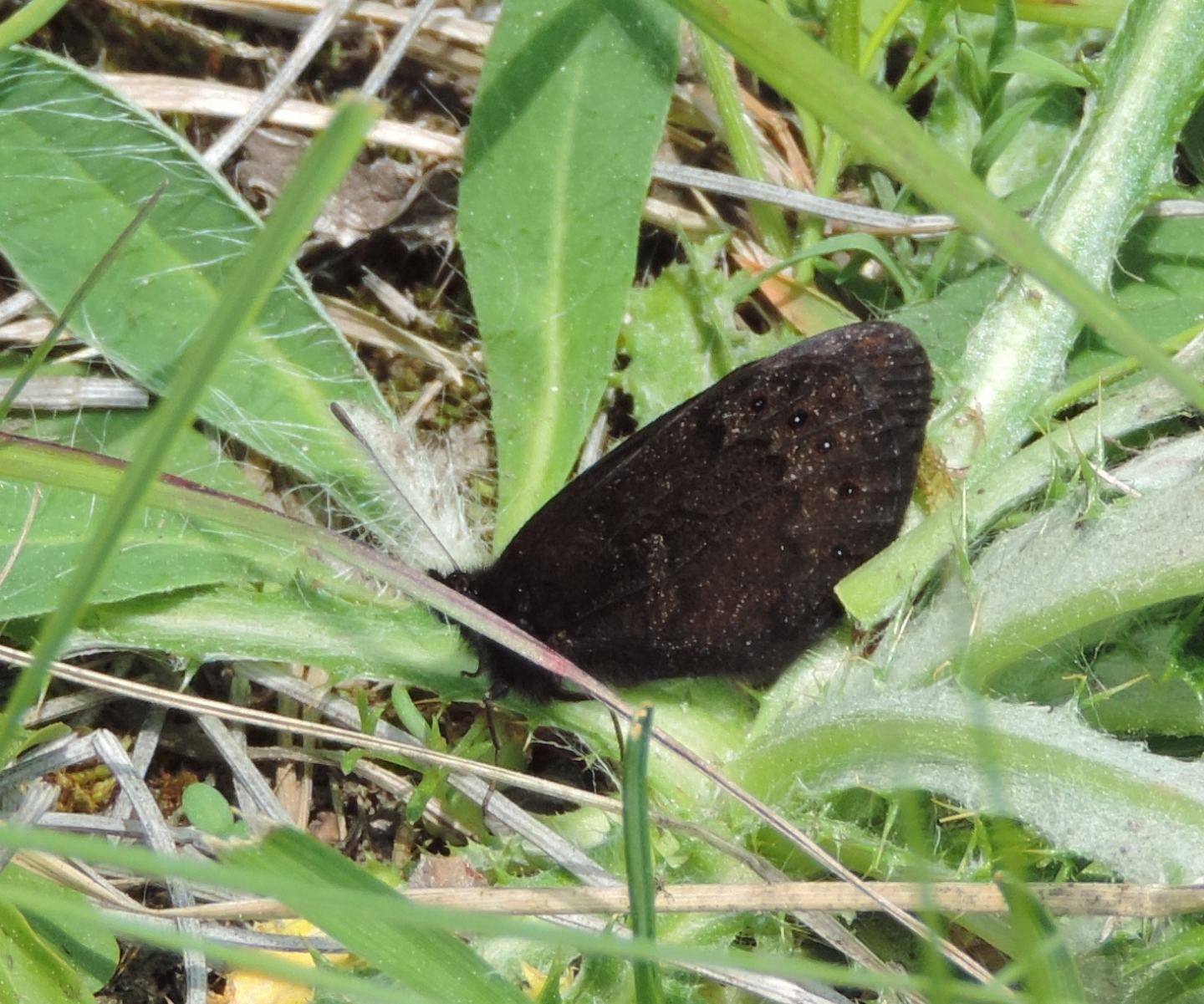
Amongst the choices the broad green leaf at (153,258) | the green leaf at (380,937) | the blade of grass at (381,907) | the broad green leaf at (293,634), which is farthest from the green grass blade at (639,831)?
the broad green leaf at (153,258)

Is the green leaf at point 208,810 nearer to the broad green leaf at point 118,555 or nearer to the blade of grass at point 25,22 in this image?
the broad green leaf at point 118,555

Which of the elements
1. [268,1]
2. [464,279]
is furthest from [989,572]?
[268,1]

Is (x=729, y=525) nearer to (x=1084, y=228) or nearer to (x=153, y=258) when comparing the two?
(x=1084, y=228)

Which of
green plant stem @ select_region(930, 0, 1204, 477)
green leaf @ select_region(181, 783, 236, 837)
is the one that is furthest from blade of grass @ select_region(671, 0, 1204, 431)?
green leaf @ select_region(181, 783, 236, 837)

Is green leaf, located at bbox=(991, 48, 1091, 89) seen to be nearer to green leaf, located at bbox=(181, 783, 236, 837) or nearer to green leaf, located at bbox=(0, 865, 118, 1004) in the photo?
green leaf, located at bbox=(181, 783, 236, 837)

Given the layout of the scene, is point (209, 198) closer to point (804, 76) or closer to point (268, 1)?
point (268, 1)

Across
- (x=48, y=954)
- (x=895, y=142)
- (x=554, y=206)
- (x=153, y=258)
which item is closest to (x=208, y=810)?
(x=48, y=954)
